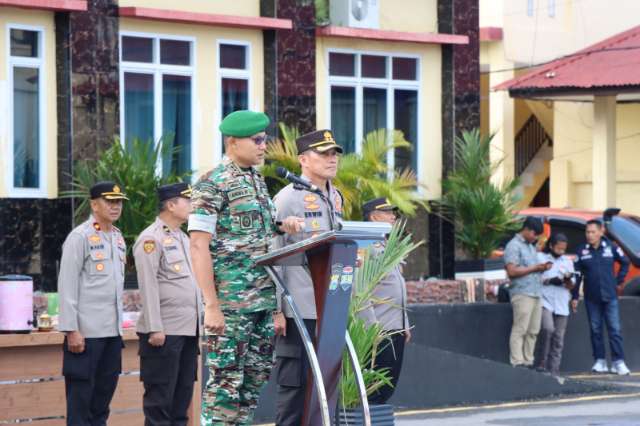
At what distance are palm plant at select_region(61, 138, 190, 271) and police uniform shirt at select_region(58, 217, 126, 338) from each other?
5.37 m

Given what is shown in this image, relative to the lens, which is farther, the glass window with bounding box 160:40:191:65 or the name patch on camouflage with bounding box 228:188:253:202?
the glass window with bounding box 160:40:191:65

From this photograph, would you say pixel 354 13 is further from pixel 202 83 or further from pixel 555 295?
pixel 555 295

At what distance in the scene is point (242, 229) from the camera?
8.46 meters

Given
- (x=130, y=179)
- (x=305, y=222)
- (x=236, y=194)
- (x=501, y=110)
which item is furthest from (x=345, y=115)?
(x=501, y=110)

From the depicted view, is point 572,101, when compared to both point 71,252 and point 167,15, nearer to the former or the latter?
point 167,15

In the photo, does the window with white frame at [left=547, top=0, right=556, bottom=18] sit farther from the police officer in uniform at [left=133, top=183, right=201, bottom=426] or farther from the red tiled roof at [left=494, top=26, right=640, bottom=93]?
the police officer in uniform at [left=133, top=183, right=201, bottom=426]

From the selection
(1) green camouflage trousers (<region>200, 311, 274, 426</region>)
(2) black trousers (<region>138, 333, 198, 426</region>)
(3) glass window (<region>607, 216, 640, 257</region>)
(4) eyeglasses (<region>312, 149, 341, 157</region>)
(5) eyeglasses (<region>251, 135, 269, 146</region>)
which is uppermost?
(5) eyeglasses (<region>251, 135, 269, 146</region>)

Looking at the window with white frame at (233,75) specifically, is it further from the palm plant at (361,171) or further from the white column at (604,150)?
the white column at (604,150)

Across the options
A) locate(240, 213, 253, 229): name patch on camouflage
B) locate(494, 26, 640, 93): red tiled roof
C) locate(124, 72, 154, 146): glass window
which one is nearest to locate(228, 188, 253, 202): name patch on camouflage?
locate(240, 213, 253, 229): name patch on camouflage

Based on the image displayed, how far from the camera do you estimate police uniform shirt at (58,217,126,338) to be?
10.5 m

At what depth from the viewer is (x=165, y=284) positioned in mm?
11062

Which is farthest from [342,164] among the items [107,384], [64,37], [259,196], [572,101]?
[572,101]

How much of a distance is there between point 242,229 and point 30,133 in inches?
349

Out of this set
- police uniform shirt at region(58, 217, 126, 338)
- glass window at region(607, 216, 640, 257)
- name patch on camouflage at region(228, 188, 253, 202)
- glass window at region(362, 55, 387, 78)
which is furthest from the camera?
glass window at region(607, 216, 640, 257)
